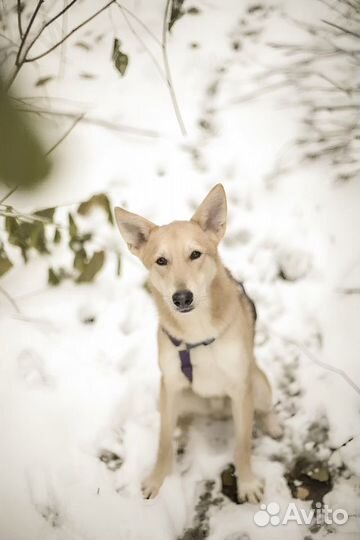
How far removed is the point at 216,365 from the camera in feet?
5.96

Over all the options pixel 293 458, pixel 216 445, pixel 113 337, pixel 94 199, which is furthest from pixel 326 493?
pixel 94 199

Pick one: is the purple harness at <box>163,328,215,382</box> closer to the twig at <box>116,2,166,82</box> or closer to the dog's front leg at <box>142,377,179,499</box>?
the dog's front leg at <box>142,377,179,499</box>

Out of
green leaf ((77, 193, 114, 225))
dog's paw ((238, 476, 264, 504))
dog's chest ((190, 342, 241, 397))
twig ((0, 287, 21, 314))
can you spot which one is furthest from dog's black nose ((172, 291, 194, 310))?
twig ((0, 287, 21, 314))

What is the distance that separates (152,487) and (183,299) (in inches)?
36.6

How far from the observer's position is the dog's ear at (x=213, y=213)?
1680 millimetres

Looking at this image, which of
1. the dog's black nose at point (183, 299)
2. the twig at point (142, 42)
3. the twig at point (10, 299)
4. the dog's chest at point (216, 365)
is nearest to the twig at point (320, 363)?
the dog's chest at point (216, 365)

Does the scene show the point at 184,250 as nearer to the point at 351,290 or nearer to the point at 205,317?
the point at 205,317

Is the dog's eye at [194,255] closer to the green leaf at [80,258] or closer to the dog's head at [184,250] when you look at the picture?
the dog's head at [184,250]

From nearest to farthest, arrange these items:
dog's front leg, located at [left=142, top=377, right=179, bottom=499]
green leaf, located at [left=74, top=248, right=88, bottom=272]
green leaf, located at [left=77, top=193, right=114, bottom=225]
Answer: green leaf, located at [left=77, top=193, right=114, bottom=225]
dog's front leg, located at [left=142, top=377, right=179, bottom=499]
green leaf, located at [left=74, top=248, right=88, bottom=272]

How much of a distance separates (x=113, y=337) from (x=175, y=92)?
1.41 m

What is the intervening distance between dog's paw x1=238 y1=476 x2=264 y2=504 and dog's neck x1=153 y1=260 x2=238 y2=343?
2.20ft

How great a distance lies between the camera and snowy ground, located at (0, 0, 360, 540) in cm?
199

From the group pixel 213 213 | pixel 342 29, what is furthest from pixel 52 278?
pixel 342 29

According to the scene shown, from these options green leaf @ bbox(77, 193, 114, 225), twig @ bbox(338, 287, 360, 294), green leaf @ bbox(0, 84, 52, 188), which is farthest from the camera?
twig @ bbox(338, 287, 360, 294)
